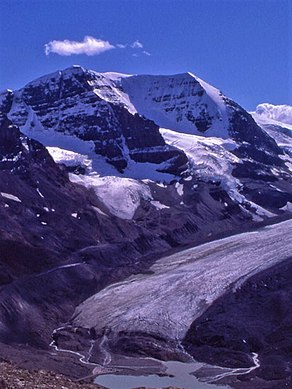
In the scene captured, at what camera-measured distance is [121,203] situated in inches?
4326

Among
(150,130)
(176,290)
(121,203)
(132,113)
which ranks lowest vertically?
(176,290)

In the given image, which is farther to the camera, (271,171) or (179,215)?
(271,171)

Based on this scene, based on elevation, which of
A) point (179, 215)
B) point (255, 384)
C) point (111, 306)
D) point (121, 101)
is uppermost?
point (121, 101)

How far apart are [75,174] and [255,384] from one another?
8779 centimetres

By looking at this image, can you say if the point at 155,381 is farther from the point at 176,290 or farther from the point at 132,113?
the point at 132,113

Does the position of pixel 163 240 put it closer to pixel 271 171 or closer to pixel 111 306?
pixel 111 306

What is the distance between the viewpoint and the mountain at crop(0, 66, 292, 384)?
5419cm

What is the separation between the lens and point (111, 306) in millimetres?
58625

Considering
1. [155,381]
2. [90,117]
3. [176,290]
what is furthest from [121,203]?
[155,381]

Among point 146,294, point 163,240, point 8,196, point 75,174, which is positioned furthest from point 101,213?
point 146,294

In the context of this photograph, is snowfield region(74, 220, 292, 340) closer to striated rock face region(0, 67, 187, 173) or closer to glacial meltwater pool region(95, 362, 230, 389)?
glacial meltwater pool region(95, 362, 230, 389)

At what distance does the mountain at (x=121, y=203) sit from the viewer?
178 feet

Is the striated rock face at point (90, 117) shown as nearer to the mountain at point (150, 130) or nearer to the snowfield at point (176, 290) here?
the mountain at point (150, 130)

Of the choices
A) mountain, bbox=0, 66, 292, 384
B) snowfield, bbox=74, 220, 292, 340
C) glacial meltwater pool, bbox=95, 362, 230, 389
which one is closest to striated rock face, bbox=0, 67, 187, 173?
mountain, bbox=0, 66, 292, 384
